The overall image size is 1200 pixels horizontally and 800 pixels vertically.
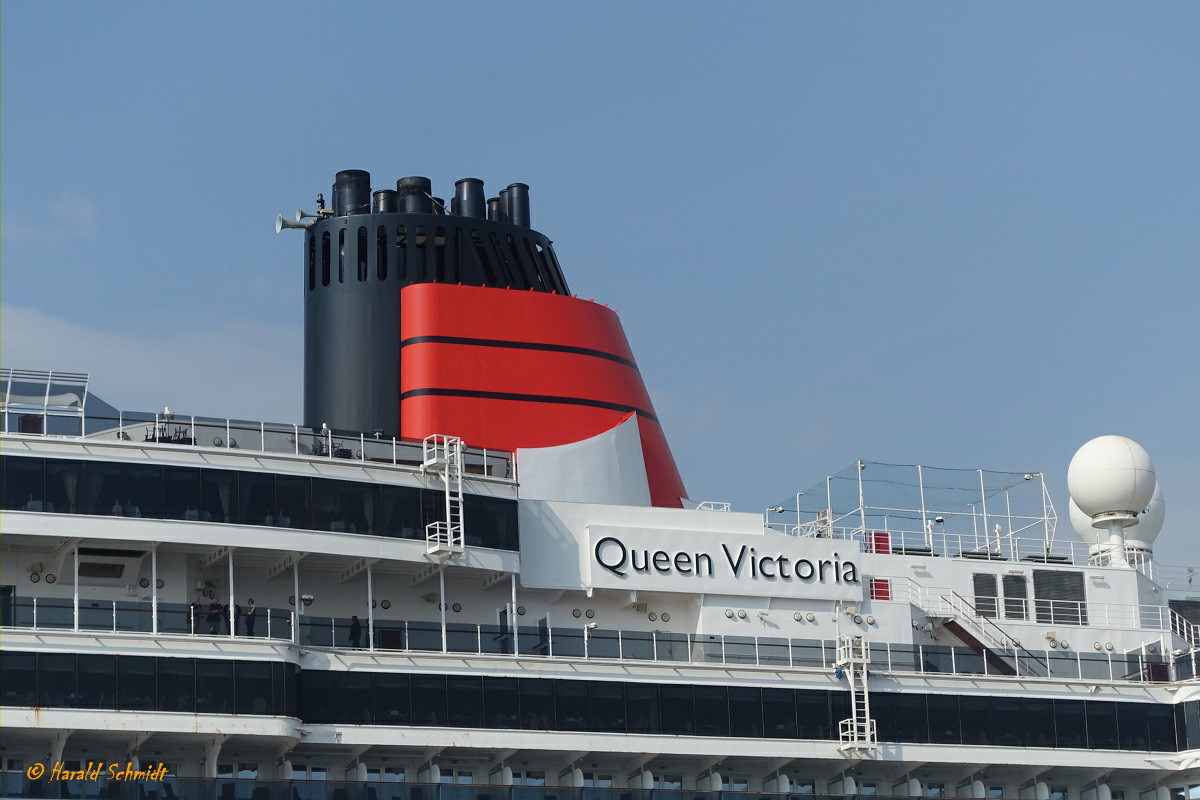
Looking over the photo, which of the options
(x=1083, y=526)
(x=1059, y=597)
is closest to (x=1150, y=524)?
(x=1083, y=526)

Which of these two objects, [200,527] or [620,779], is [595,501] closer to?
[620,779]

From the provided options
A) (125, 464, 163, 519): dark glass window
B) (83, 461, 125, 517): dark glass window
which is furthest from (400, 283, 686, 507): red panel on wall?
(83, 461, 125, 517): dark glass window

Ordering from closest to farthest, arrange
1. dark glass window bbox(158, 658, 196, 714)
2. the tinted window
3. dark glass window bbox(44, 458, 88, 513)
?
the tinted window → dark glass window bbox(158, 658, 196, 714) → dark glass window bbox(44, 458, 88, 513)

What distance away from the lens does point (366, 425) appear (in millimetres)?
51719

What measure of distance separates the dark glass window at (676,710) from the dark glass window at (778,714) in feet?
6.22

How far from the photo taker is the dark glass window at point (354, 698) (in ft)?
149

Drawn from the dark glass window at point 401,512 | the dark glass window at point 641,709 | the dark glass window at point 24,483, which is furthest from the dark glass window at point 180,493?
the dark glass window at point 641,709

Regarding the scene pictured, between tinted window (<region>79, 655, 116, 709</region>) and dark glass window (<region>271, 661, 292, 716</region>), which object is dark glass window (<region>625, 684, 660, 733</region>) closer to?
dark glass window (<region>271, 661, 292, 716</region>)

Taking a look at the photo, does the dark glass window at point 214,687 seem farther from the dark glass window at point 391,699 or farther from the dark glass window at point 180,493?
the dark glass window at point 391,699

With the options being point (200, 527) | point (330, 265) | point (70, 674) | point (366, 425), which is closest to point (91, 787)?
point (70, 674)

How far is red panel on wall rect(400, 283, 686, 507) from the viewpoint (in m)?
51.7

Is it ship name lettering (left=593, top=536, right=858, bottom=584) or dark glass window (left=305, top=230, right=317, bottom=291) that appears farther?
dark glass window (left=305, top=230, right=317, bottom=291)

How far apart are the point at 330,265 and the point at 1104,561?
23529 mm

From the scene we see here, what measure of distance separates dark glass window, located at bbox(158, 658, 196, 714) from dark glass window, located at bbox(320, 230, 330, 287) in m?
13.0
